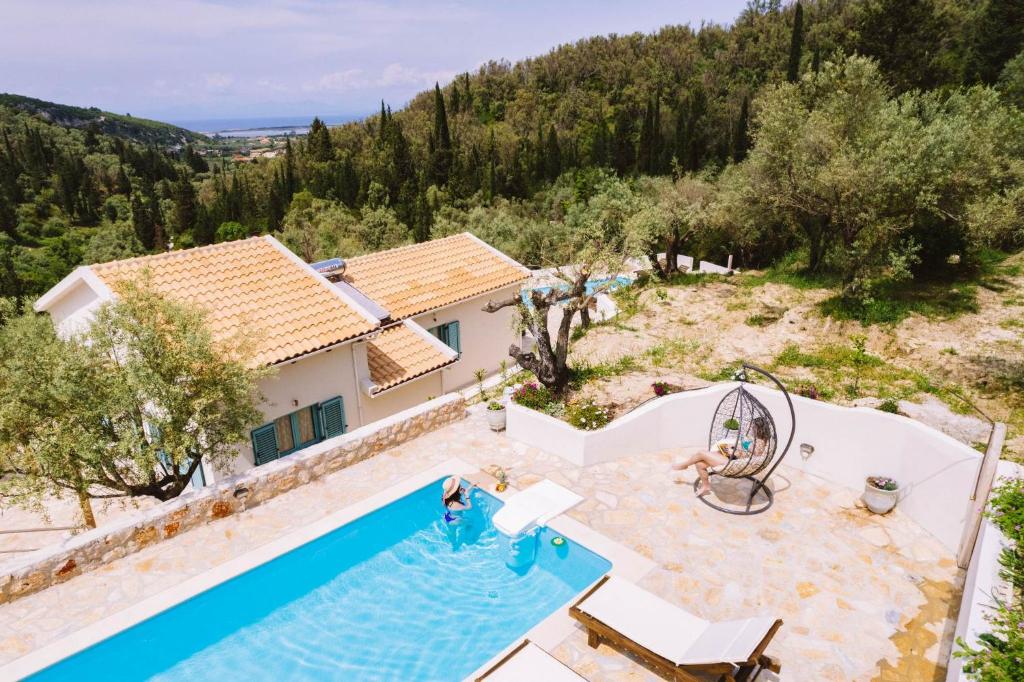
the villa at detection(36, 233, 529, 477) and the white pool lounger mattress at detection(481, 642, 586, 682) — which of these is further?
the villa at detection(36, 233, 529, 477)

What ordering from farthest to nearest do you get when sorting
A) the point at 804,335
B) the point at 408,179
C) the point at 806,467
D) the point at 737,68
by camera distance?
the point at 737,68 → the point at 408,179 → the point at 804,335 → the point at 806,467

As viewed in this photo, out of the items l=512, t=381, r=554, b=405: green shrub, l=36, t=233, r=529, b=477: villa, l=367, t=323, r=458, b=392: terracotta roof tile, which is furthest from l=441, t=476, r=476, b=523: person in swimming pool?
l=367, t=323, r=458, b=392: terracotta roof tile

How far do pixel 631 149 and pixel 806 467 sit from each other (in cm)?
6670

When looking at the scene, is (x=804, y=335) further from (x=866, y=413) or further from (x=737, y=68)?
(x=737, y=68)

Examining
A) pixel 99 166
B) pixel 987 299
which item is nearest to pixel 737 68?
pixel 987 299

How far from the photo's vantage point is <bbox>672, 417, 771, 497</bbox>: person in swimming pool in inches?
367

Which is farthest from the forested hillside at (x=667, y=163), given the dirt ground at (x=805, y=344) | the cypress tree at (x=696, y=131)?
the dirt ground at (x=805, y=344)

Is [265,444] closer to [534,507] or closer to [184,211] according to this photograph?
[534,507]

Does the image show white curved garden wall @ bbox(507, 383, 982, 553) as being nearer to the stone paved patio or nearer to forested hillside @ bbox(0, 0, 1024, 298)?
the stone paved patio

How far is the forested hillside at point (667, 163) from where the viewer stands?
63.1ft

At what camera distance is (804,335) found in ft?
61.6

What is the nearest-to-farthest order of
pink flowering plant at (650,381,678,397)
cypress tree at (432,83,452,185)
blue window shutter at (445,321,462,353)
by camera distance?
1. pink flowering plant at (650,381,678,397)
2. blue window shutter at (445,321,462,353)
3. cypress tree at (432,83,452,185)

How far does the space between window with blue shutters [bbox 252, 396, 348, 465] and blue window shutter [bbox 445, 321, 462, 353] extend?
5.84m

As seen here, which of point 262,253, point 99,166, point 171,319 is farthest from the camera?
point 99,166
